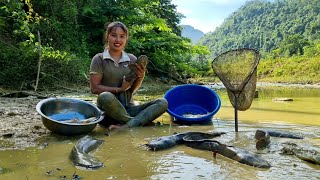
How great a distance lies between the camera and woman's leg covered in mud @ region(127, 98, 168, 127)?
466 centimetres

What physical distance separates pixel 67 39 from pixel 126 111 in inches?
350

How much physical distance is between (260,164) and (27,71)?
780 cm

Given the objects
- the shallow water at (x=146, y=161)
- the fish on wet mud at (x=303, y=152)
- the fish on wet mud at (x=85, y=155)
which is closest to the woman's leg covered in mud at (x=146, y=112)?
the shallow water at (x=146, y=161)

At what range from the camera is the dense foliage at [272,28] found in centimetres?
6506

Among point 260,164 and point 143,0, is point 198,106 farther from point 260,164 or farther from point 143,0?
point 143,0

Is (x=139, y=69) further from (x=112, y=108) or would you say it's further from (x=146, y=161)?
(x=146, y=161)

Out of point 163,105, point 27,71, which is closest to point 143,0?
point 27,71

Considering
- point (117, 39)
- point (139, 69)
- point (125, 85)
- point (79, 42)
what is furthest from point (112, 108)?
point (79, 42)

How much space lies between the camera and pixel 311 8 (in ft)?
305

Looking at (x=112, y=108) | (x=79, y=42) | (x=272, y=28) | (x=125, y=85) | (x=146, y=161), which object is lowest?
(x=146, y=161)

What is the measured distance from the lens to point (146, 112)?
15.5ft

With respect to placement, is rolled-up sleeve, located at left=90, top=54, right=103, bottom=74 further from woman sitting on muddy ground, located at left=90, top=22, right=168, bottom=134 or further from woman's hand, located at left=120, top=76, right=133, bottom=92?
woman's hand, located at left=120, top=76, right=133, bottom=92

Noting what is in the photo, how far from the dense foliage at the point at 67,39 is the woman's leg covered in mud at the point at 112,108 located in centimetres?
381

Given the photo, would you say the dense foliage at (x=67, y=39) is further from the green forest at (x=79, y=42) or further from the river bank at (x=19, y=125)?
the river bank at (x=19, y=125)
